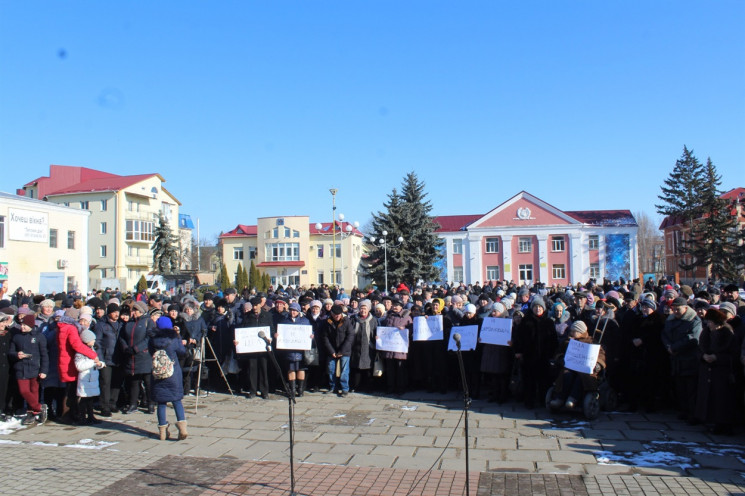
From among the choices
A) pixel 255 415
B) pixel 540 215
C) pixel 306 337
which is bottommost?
pixel 255 415

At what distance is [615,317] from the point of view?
10.2m

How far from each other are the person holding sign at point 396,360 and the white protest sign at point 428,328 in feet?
0.81

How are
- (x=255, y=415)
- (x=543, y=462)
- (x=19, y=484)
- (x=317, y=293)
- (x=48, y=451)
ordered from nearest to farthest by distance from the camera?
1. (x=19, y=484)
2. (x=543, y=462)
3. (x=48, y=451)
4. (x=255, y=415)
5. (x=317, y=293)

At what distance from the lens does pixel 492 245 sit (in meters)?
64.7

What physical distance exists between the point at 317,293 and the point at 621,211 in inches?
2023

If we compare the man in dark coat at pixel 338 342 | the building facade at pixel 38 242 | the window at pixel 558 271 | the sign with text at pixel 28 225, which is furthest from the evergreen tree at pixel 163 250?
the man in dark coat at pixel 338 342

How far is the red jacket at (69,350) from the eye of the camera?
9.10 meters

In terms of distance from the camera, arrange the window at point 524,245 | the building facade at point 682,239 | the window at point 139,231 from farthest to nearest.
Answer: the window at point 139,231 < the window at point 524,245 < the building facade at point 682,239

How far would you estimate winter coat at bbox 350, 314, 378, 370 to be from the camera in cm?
1148

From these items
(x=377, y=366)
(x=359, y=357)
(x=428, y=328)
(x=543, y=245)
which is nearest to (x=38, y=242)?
(x=359, y=357)

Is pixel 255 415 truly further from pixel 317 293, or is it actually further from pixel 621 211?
pixel 621 211

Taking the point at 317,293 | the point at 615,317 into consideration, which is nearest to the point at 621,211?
the point at 317,293

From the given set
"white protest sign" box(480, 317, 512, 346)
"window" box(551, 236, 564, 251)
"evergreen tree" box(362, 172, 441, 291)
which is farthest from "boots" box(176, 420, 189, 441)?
"window" box(551, 236, 564, 251)

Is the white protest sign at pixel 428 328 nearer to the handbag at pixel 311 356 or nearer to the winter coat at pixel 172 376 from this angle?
the handbag at pixel 311 356
